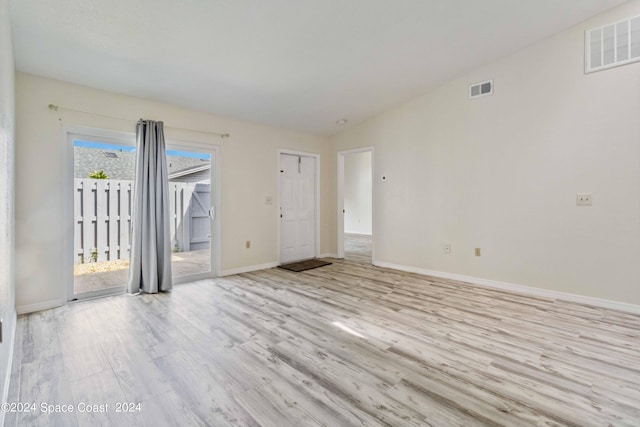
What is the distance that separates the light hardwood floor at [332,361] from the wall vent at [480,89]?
2.75 metres

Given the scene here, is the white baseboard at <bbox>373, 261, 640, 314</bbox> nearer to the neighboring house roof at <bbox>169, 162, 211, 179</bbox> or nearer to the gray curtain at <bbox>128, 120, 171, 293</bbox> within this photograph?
the neighboring house roof at <bbox>169, 162, 211, 179</bbox>

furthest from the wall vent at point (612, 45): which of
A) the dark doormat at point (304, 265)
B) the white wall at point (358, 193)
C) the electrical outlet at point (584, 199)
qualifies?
the white wall at point (358, 193)

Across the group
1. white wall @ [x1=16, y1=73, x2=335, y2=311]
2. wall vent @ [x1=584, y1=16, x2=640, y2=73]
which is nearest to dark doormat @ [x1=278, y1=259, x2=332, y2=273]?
white wall @ [x1=16, y1=73, x2=335, y2=311]

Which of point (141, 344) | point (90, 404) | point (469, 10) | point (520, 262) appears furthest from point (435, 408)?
point (469, 10)

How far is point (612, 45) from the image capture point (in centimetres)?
311

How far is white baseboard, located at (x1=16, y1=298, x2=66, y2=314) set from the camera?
2945 millimetres

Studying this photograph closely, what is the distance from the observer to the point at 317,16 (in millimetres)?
2670

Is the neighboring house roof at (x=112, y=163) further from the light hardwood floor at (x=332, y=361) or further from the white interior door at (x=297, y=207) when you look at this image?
the white interior door at (x=297, y=207)

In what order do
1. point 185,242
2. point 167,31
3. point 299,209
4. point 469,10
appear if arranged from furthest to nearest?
point 299,209 → point 185,242 → point 469,10 → point 167,31

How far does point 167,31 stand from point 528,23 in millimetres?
3738

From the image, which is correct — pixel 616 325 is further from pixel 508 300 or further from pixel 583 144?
pixel 583 144

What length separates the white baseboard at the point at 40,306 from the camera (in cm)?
294

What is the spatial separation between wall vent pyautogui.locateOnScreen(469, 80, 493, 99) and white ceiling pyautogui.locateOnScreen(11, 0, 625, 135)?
0.27 metres

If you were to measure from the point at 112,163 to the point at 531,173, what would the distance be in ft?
17.5
